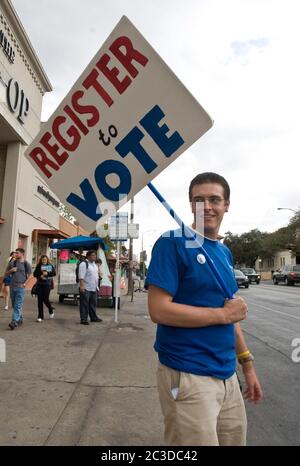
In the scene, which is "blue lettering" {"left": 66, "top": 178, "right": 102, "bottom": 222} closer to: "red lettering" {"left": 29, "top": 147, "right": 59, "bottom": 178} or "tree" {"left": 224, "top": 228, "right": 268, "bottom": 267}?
"red lettering" {"left": 29, "top": 147, "right": 59, "bottom": 178}

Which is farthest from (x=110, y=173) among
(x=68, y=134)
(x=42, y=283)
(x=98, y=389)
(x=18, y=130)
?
(x=18, y=130)

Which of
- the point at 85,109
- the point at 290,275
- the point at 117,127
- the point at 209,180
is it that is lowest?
the point at 290,275

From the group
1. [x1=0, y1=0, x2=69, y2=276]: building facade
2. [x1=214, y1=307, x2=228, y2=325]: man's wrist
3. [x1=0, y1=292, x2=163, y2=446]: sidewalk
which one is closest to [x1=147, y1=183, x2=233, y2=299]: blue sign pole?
[x1=214, y1=307, x2=228, y2=325]: man's wrist

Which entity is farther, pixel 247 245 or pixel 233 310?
pixel 247 245

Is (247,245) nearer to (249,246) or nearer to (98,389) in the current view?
(249,246)

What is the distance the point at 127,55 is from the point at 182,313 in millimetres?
1309

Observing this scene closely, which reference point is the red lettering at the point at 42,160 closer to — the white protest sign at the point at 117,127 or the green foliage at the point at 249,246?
the white protest sign at the point at 117,127

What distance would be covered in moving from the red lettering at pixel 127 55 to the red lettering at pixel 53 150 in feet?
1.79

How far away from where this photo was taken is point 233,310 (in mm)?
1859

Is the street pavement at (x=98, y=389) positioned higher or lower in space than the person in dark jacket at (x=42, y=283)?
lower

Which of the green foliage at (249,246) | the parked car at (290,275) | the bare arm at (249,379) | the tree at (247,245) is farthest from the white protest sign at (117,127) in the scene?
the tree at (247,245)

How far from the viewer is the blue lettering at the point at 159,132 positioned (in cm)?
193

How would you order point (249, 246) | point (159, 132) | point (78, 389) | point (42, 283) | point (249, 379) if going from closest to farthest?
point (159, 132) < point (249, 379) < point (78, 389) < point (42, 283) < point (249, 246)
